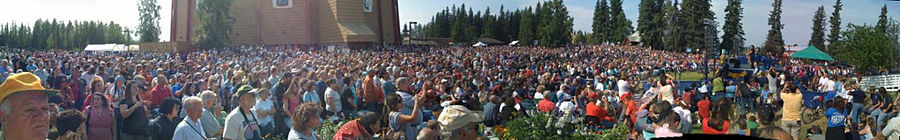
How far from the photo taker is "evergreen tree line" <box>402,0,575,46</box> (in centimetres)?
2747

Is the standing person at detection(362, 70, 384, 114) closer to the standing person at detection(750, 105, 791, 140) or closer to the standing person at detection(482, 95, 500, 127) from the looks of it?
the standing person at detection(482, 95, 500, 127)

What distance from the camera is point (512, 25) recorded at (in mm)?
43969

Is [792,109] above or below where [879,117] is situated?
above

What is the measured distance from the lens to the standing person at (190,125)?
502 centimetres

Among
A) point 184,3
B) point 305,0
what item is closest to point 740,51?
point 305,0

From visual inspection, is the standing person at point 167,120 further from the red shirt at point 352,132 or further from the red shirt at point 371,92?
the red shirt at point 371,92

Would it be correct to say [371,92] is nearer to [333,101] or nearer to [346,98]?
[346,98]

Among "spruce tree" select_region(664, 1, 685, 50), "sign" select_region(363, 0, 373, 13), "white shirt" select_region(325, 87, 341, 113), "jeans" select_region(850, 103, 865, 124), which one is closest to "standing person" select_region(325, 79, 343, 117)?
"white shirt" select_region(325, 87, 341, 113)

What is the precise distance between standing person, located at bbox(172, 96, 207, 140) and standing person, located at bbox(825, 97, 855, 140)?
24.7 feet

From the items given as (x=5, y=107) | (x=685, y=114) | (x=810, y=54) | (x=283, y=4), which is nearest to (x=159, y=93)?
(x=685, y=114)

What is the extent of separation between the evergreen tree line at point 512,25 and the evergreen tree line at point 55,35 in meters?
13.2

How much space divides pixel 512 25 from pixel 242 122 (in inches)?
1517

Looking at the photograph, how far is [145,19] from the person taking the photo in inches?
883

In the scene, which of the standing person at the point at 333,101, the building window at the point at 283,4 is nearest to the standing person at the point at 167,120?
the standing person at the point at 333,101
